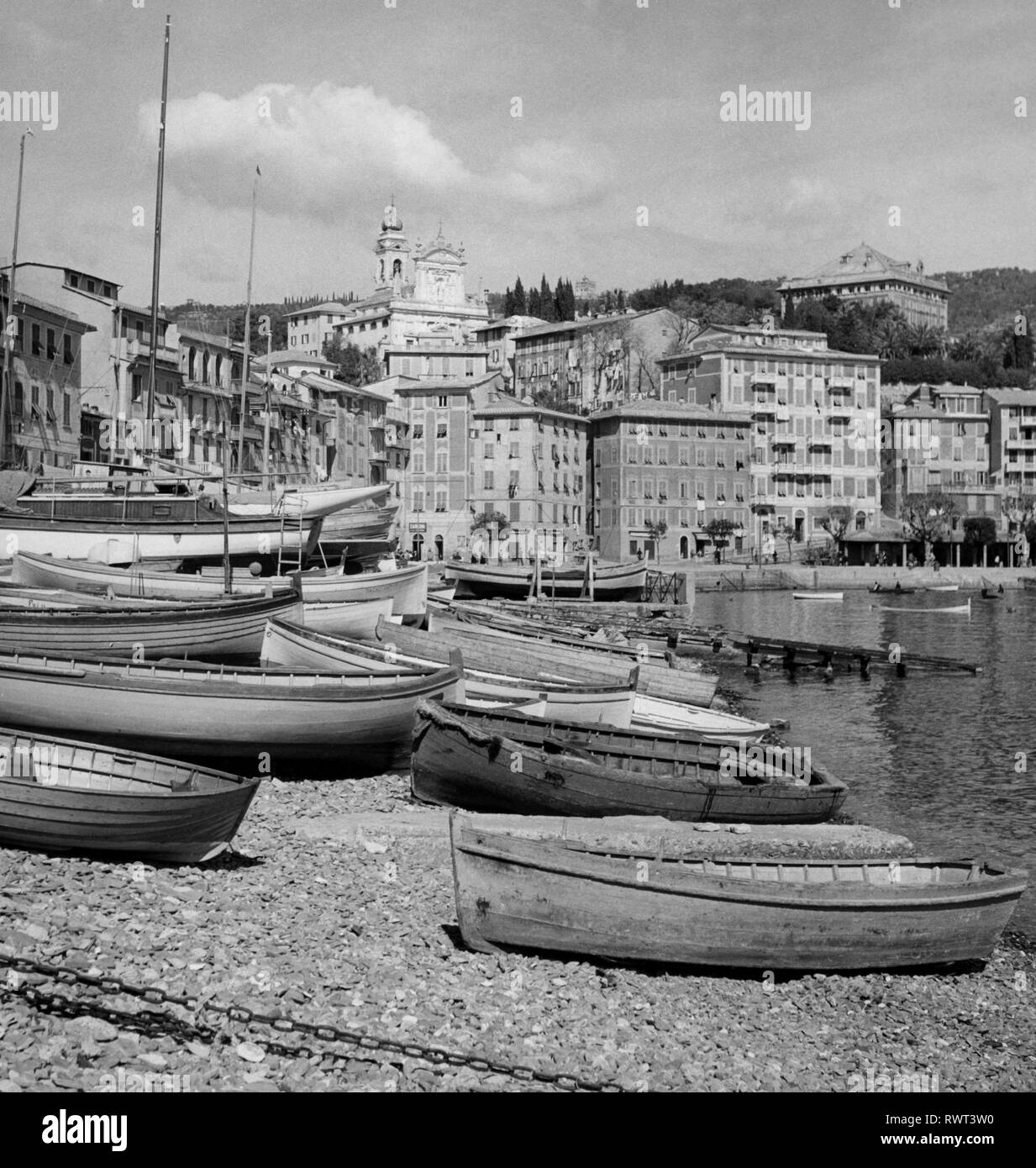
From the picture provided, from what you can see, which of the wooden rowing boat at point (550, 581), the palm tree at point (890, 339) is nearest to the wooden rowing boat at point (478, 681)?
the wooden rowing boat at point (550, 581)

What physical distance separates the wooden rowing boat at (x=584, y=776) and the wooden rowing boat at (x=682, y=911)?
4598 millimetres

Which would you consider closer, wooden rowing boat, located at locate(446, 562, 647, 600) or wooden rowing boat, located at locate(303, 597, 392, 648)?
wooden rowing boat, located at locate(303, 597, 392, 648)

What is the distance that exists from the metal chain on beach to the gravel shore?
82 millimetres

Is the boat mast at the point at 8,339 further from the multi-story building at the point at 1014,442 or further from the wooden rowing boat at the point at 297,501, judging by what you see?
the multi-story building at the point at 1014,442

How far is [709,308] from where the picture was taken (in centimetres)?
18275

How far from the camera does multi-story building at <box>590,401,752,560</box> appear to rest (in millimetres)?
110688

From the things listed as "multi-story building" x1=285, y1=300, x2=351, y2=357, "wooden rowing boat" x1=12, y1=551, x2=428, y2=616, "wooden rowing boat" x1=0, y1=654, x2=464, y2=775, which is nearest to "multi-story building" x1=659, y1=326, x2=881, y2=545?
"multi-story building" x1=285, y1=300, x2=351, y2=357

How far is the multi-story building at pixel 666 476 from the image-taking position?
111 m

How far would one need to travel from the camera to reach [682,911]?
42.2ft

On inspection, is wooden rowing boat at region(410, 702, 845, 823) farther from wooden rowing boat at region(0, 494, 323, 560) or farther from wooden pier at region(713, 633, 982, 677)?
wooden pier at region(713, 633, 982, 677)

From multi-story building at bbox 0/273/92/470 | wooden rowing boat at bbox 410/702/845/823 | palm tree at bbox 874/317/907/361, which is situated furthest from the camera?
palm tree at bbox 874/317/907/361

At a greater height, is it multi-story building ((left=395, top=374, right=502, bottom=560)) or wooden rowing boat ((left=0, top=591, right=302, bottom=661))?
multi-story building ((left=395, top=374, right=502, bottom=560))

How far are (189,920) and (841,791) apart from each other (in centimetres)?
1100

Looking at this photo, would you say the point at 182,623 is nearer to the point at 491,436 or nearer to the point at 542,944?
the point at 542,944
